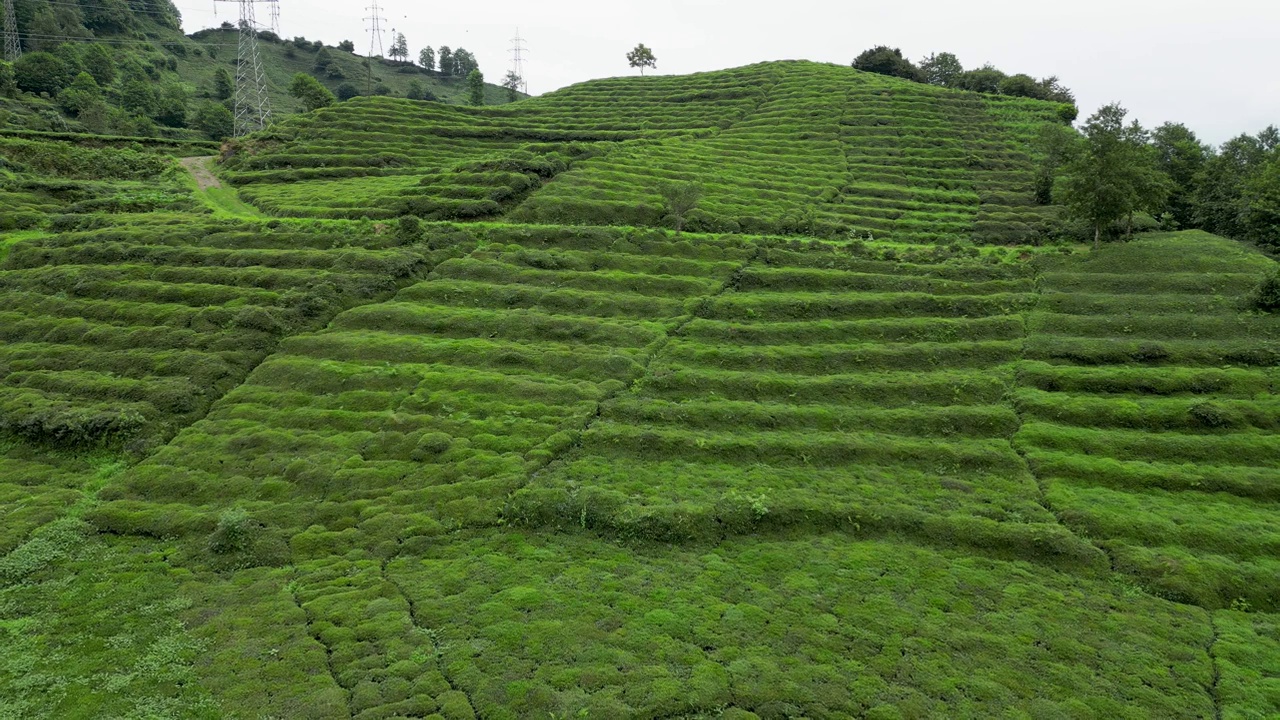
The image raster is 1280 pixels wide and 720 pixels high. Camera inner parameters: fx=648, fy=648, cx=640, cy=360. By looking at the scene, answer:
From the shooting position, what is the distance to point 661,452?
117ft

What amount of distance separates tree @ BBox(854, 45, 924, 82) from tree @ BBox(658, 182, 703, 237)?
4173 inches

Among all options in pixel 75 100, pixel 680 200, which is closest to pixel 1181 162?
pixel 680 200

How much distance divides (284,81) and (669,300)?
632 ft

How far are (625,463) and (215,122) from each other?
131502mm

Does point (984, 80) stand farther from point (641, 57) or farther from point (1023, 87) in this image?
point (641, 57)

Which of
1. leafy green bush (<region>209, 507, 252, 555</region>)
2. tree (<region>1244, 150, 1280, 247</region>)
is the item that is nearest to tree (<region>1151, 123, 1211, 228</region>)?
tree (<region>1244, 150, 1280, 247</region>)

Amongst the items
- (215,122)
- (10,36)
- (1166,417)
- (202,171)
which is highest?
(10,36)

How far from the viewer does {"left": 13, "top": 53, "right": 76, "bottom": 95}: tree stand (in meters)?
114

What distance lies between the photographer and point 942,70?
142 m

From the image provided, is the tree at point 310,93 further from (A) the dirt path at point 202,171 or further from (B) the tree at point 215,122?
(A) the dirt path at point 202,171

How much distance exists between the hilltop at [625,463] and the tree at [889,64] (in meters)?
92.1

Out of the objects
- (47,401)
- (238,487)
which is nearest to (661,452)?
(238,487)

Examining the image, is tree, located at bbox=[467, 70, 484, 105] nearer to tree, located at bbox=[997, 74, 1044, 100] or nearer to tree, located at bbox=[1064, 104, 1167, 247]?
tree, located at bbox=[997, 74, 1044, 100]

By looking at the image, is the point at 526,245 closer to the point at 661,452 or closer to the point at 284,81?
the point at 661,452
